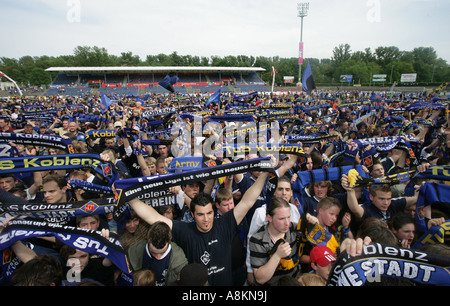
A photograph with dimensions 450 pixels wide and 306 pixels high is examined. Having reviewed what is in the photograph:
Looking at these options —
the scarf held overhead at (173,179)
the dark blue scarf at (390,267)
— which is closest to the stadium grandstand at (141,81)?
the scarf held overhead at (173,179)

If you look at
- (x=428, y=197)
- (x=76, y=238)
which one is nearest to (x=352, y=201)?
(x=428, y=197)

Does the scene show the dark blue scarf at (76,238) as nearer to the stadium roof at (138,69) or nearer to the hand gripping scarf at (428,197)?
the hand gripping scarf at (428,197)

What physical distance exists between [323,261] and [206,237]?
53.2 inches

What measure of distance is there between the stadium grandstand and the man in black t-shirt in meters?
61.6

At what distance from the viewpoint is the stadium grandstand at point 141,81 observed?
2472 inches

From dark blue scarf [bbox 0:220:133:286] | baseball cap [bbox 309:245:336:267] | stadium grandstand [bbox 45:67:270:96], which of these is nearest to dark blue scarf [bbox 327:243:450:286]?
baseball cap [bbox 309:245:336:267]

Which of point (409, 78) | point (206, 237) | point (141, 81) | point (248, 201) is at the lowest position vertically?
point (206, 237)

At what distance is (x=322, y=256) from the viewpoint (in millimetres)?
2432

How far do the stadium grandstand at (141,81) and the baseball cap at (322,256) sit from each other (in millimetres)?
62316

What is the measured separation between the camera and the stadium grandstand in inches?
2472

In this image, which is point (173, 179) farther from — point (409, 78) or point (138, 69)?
point (409, 78)

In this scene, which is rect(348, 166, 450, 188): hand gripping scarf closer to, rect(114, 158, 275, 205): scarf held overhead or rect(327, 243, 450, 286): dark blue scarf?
rect(114, 158, 275, 205): scarf held overhead
